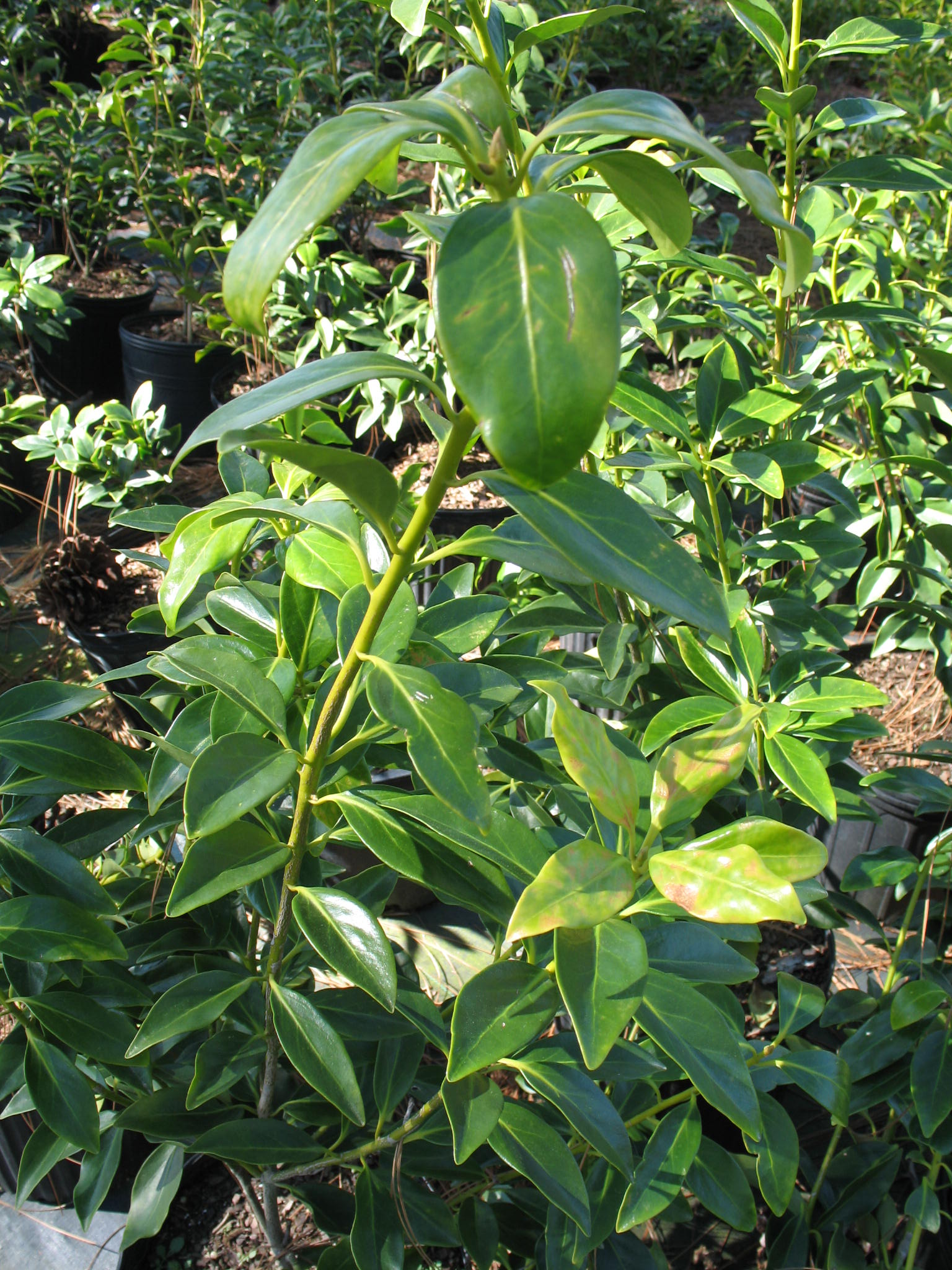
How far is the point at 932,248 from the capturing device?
220 centimetres

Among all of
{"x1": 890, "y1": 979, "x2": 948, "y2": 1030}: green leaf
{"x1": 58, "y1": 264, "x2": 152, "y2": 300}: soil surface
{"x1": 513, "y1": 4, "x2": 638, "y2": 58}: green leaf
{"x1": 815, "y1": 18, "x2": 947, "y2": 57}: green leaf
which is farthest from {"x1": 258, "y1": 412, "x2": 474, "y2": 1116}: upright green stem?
{"x1": 58, "y1": 264, "x2": 152, "y2": 300}: soil surface

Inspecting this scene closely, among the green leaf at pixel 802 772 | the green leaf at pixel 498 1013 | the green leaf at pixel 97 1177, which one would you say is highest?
the green leaf at pixel 498 1013

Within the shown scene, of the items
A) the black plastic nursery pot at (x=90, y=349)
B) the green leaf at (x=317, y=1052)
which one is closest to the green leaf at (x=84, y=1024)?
the green leaf at (x=317, y=1052)

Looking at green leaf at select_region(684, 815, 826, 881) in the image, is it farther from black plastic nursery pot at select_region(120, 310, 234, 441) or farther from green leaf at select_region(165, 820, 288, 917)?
black plastic nursery pot at select_region(120, 310, 234, 441)

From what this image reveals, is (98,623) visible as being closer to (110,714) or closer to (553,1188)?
(110,714)

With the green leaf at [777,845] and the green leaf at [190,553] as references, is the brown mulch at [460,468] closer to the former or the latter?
the green leaf at [190,553]

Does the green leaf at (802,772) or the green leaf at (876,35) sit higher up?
the green leaf at (876,35)

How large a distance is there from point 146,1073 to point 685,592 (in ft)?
2.20

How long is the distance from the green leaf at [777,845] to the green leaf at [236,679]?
29 cm

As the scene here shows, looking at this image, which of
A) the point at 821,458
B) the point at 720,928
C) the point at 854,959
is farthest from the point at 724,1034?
the point at 854,959

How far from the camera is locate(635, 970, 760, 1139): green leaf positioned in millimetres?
578

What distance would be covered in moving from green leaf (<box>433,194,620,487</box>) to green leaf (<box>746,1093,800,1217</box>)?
67 centimetres

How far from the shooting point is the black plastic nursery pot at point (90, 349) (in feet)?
11.8

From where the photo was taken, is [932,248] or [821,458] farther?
[932,248]
